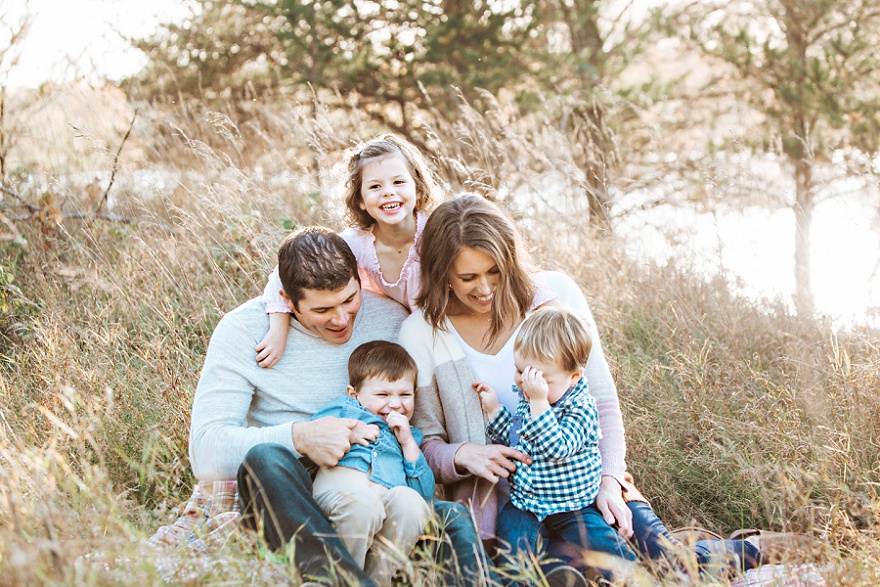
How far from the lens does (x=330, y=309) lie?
2.59 meters

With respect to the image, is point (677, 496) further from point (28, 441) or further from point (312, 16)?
point (312, 16)

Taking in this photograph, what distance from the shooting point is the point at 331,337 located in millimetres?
2705

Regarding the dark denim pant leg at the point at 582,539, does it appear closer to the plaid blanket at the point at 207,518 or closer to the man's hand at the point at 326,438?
the man's hand at the point at 326,438

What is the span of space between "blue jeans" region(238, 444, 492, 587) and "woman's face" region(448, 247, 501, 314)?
706 mm

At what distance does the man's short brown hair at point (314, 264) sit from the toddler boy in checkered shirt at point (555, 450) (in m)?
0.62

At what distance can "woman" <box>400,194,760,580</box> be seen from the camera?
2471 millimetres

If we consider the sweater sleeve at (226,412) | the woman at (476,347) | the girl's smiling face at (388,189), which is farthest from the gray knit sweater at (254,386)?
the girl's smiling face at (388,189)

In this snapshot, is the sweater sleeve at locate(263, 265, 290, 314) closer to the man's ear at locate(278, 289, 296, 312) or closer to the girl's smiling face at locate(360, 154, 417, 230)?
the man's ear at locate(278, 289, 296, 312)

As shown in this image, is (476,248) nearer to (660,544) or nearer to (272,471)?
(272,471)

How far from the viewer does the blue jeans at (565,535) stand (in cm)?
229

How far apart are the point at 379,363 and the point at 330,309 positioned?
9.6 inches

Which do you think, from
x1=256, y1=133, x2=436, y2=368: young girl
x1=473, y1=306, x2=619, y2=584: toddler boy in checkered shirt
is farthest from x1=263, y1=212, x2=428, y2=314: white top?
x1=473, y1=306, x2=619, y2=584: toddler boy in checkered shirt

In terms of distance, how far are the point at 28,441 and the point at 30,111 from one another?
2.81 meters

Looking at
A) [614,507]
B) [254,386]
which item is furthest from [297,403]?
[614,507]
